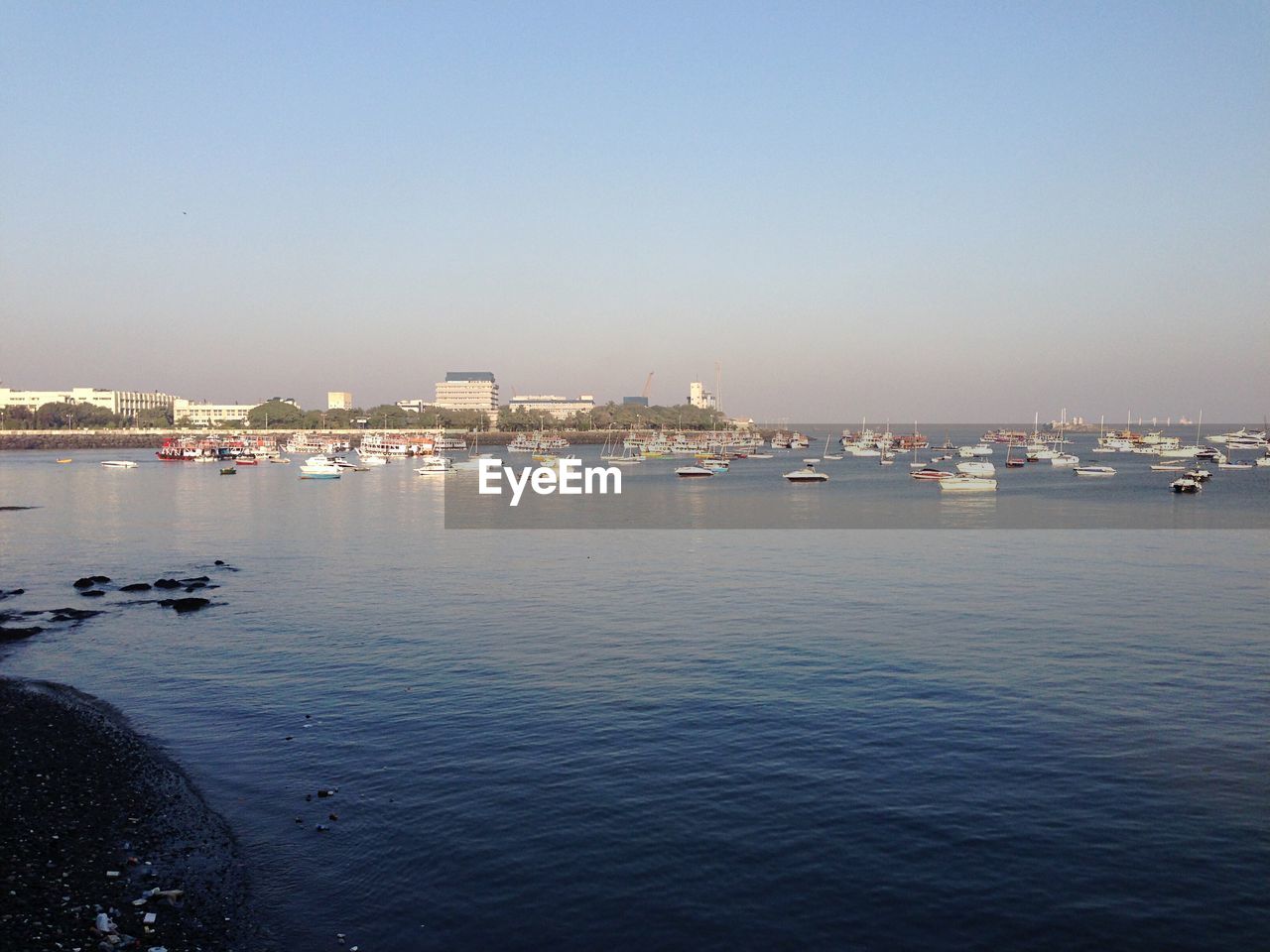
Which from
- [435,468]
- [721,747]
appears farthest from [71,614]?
[435,468]

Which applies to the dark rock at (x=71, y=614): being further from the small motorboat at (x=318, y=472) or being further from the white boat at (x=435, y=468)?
the white boat at (x=435, y=468)

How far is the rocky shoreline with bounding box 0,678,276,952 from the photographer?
14.6 meters

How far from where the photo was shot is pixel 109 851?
1745 cm

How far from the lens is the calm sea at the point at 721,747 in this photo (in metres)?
16.2

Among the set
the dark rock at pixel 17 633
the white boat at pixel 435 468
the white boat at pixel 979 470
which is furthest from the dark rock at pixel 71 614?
the white boat at pixel 979 470

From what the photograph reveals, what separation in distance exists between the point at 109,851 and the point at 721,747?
13.6 m

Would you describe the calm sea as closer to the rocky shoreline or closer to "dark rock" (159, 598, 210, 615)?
the rocky shoreline

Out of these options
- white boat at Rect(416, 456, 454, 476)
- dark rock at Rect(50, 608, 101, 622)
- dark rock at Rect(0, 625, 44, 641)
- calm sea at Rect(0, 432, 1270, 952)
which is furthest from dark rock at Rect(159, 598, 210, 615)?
white boat at Rect(416, 456, 454, 476)

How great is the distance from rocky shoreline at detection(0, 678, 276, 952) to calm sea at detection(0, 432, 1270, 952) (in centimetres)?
80

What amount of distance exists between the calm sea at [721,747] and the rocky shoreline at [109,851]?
0.80m

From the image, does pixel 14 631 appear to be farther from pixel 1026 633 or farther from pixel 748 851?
pixel 1026 633

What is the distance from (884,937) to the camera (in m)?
15.2

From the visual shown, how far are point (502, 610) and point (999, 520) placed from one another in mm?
58085

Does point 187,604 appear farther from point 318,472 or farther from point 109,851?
point 318,472
